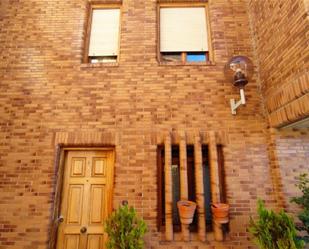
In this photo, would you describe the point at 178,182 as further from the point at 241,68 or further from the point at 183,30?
the point at 183,30

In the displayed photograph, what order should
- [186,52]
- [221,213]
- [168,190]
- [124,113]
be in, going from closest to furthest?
[221,213] → [168,190] → [124,113] → [186,52]

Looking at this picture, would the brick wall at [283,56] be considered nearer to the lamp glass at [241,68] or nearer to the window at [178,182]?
the lamp glass at [241,68]

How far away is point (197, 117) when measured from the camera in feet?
13.9

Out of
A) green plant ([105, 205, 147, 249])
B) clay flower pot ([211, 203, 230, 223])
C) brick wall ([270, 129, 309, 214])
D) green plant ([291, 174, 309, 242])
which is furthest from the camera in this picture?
brick wall ([270, 129, 309, 214])

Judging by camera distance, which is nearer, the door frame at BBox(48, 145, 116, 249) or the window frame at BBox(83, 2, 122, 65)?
the door frame at BBox(48, 145, 116, 249)

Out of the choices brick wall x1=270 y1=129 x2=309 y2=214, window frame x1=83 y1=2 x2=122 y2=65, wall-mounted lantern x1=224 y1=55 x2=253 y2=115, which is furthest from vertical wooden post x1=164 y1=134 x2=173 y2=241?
window frame x1=83 y1=2 x2=122 y2=65

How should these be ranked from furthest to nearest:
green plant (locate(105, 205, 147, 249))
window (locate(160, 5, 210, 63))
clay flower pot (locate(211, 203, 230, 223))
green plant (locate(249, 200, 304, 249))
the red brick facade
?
1. window (locate(160, 5, 210, 63))
2. the red brick facade
3. clay flower pot (locate(211, 203, 230, 223))
4. green plant (locate(105, 205, 147, 249))
5. green plant (locate(249, 200, 304, 249))

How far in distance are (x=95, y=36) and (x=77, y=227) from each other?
353 cm

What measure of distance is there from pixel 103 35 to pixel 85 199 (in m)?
3.13

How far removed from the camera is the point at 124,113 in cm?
427

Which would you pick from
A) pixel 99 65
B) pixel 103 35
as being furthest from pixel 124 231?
pixel 103 35

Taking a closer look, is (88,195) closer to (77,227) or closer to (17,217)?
(77,227)

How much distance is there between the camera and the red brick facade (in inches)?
152

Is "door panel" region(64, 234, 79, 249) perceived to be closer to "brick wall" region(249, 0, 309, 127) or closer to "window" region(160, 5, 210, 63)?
"window" region(160, 5, 210, 63)
